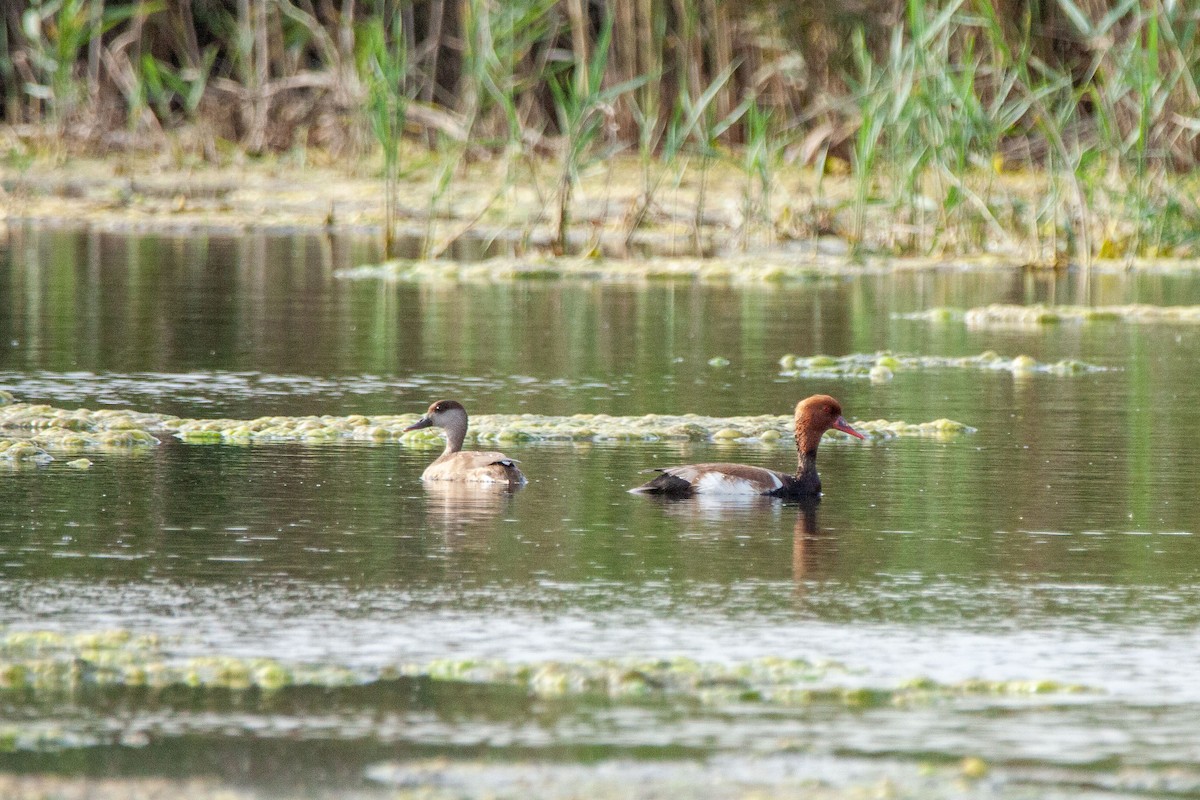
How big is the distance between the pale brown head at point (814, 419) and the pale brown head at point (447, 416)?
1360 millimetres

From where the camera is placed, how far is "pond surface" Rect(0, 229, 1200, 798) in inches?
203

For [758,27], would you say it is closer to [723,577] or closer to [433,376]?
[433,376]

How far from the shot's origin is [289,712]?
543cm

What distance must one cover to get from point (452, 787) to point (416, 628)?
1503 millimetres

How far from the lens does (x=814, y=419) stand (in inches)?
360

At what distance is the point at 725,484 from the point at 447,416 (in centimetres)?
135

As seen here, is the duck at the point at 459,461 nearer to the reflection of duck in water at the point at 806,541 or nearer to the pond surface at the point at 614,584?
the pond surface at the point at 614,584

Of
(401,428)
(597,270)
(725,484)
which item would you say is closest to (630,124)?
(597,270)

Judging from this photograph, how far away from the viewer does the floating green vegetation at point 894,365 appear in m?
13.3

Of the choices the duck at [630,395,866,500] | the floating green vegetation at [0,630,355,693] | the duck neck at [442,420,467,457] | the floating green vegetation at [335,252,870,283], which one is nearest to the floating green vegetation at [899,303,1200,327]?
the floating green vegetation at [335,252,870,283]

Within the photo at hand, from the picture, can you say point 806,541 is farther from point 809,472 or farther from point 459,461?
point 459,461

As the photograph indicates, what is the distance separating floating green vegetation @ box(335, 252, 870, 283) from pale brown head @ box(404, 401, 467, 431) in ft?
31.4

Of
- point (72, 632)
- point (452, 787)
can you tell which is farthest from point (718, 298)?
point (452, 787)

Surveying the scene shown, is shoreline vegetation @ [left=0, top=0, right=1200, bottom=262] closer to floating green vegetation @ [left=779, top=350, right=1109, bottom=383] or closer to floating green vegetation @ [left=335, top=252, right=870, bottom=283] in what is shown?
floating green vegetation @ [left=335, top=252, right=870, bottom=283]
